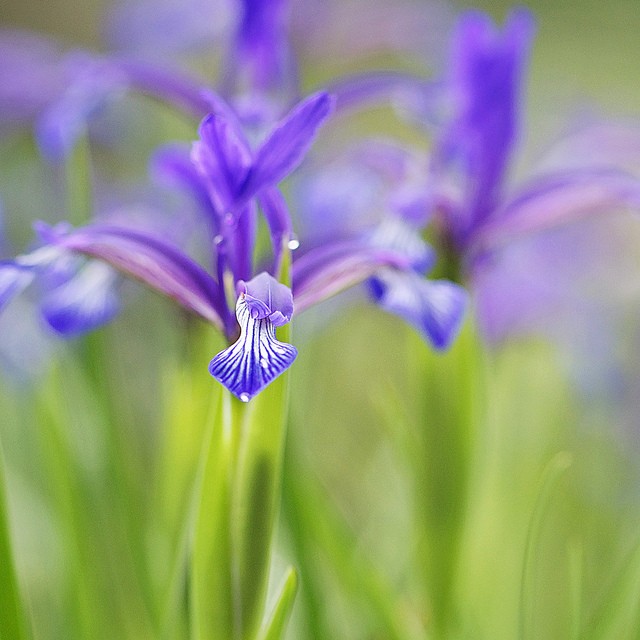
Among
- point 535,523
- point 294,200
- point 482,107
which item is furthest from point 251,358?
point 294,200

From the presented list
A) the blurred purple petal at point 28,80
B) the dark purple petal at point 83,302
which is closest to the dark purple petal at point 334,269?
the dark purple petal at point 83,302

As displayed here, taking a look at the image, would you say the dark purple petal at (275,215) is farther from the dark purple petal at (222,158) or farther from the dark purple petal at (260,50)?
the dark purple petal at (260,50)

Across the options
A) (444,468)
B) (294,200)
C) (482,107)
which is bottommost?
(444,468)

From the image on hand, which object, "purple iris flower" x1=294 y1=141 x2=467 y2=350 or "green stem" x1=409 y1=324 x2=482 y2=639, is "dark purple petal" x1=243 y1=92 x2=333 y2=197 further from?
"green stem" x1=409 y1=324 x2=482 y2=639

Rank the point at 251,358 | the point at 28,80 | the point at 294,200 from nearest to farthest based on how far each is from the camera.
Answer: the point at 251,358 → the point at 294,200 → the point at 28,80

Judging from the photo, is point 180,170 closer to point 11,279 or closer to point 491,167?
point 11,279

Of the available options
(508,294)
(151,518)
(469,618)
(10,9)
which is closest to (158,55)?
(508,294)
